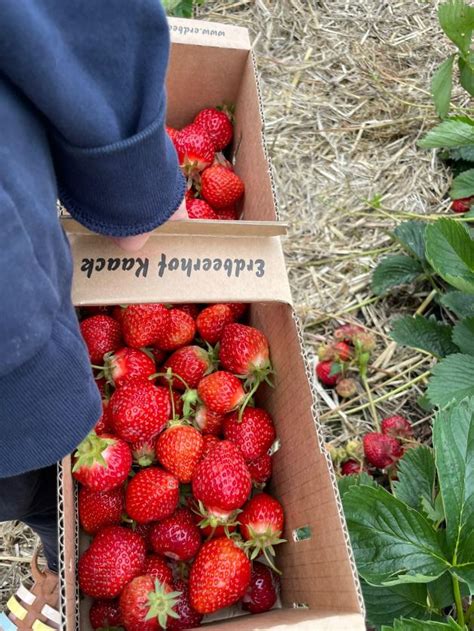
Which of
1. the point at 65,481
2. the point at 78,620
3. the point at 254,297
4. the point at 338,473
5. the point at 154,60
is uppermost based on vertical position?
A: the point at 154,60

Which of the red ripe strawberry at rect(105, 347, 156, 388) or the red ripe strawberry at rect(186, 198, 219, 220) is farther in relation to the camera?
the red ripe strawberry at rect(186, 198, 219, 220)

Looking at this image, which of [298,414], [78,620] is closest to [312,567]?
[298,414]

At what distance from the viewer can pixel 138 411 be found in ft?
3.22

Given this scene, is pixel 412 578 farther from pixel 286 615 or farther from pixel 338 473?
pixel 338 473

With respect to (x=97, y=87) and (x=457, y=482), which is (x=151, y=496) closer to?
(x=457, y=482)

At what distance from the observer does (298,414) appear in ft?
3.18

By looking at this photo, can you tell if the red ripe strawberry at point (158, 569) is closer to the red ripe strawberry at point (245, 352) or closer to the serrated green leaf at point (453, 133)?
the red ripe strawberry at point (245, 352)

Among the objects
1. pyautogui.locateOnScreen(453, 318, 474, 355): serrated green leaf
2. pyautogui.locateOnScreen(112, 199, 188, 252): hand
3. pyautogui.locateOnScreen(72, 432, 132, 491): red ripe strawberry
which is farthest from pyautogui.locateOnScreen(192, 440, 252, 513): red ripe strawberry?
pyautogui.locateOnScreen(453, 318, 474, 355): serrated green leaf

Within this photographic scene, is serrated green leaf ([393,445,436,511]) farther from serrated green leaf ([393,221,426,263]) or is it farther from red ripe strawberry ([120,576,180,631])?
serrated green leaf ([393,221,426,263])

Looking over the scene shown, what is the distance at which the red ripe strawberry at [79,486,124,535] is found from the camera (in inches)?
38.9

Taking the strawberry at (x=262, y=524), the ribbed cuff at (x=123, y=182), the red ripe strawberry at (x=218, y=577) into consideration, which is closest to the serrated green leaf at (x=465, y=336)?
the strawberry at (x=262, y=524)

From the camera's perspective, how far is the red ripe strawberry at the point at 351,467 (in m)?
1.31

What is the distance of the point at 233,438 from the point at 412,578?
1.22 ft

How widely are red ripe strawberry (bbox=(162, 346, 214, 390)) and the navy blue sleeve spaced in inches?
16.4
